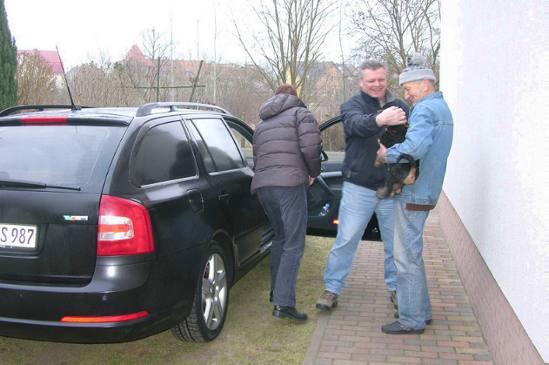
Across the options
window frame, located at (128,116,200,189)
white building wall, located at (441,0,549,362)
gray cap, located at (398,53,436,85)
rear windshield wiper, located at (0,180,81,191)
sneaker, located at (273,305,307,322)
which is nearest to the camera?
white building wall, located at (441,0,549,362)

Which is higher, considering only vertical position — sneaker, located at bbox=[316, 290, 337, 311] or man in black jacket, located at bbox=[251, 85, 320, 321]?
man in black jacket, located at bbox=[251, 85, 320, 321]

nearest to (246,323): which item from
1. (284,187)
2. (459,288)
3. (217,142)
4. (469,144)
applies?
(284,187)

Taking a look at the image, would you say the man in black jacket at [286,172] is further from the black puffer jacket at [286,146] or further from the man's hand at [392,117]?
the man's hand at [392,117]

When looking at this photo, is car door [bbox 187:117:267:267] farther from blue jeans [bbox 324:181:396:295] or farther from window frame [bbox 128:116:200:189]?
blue jeans [bbox 324:181:396:295]

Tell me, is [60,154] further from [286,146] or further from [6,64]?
[6,64]

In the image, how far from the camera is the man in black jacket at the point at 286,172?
14.4 ft

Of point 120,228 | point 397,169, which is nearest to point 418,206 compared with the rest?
point 397,169

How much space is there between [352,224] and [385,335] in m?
0.91

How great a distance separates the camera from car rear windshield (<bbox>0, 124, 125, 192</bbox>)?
329 centimetres

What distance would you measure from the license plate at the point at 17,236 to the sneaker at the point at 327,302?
2372 millimetres

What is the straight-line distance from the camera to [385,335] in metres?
4.21

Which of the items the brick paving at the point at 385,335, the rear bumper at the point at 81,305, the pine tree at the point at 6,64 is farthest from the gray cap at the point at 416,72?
the pine tree at the point at 6,64

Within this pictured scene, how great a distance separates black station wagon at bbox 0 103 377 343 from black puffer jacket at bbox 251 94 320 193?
58 centimetres

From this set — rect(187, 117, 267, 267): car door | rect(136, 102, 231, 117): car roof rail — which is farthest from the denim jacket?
rect(136, 102, 231, 117): car roof rail
